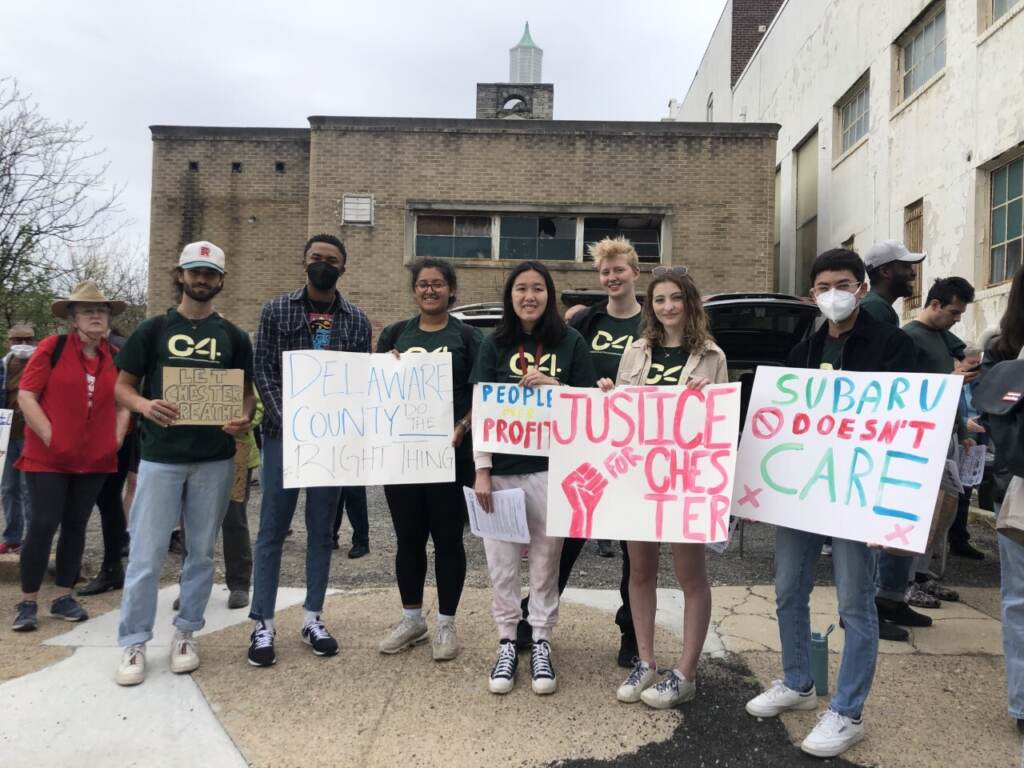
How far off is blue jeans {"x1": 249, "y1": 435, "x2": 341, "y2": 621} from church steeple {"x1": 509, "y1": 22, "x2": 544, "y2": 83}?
50951mm

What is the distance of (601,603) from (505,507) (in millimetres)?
1664

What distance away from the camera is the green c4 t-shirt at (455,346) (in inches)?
142

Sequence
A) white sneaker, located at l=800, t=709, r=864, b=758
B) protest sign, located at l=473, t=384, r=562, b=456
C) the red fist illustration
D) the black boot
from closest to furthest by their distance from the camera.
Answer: white sneaker, located at l=800, t=709, r=864, b=758 → the red fist illustration → protest sign, located at l=473, t=384, r=562, b=456 → the black boot

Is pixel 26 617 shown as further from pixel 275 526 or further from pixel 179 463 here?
pixel 275 526

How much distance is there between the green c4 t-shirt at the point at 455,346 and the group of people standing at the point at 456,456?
0.01 metres

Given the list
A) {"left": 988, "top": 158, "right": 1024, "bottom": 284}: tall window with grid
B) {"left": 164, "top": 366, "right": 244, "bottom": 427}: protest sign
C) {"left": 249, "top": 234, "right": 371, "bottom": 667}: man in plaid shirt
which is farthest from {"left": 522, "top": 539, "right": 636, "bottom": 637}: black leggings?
{"left": 988, "top": 158, "right": 1024, "bottom": 284}: tall window with grid

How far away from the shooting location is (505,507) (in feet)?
10.6

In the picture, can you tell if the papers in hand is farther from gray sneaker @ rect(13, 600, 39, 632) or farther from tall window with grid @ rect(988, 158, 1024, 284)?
tall window with grid @ rect(988, 158, 1024, 284)

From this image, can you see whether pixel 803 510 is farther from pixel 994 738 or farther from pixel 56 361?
pixel 56 361

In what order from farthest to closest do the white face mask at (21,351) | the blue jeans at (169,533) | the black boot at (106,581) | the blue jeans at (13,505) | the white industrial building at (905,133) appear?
1. the white industrial building at (905,133)
2. the white face mask at (21,351)
3. the blue jeans at (13,505)
4. the black boot at (106,581)
5. the blue jeans at (169,533)

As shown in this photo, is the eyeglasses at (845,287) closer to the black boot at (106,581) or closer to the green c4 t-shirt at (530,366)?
the green c4 t-shirt at (530,366)

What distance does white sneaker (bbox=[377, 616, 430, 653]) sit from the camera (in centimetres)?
362

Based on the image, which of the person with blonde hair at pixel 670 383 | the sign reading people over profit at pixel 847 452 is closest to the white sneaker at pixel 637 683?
the person with blonde hair at pixel 670 383

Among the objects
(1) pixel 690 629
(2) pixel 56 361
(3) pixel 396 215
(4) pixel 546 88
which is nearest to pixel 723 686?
(1) pixel 690 629
